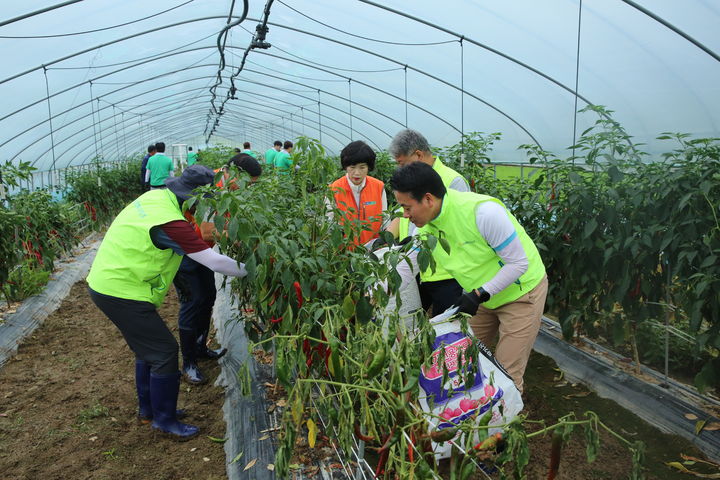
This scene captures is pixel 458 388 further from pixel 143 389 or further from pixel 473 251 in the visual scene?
pixel 143 389

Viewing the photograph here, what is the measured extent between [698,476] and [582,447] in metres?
0.50

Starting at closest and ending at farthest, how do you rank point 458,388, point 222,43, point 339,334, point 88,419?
point 339,334
point 458,388
point 88,419
point 222,43

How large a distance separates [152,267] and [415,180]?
4.60ft

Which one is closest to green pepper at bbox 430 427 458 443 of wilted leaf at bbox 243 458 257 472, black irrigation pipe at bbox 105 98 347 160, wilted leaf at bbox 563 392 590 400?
wilted leaf at bbox 243 458 257 472

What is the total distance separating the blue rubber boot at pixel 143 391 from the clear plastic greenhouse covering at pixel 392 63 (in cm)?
348

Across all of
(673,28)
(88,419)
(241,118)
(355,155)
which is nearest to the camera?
(88,419)

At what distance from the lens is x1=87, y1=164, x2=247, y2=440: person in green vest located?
102 inches

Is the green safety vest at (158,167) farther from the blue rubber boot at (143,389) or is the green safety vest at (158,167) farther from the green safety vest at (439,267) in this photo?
the green safety vest at (439,267)

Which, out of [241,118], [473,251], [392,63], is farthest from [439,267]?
[241,118]

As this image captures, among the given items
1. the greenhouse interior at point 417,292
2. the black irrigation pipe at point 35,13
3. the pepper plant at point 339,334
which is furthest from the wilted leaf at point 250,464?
the black irrigation pipe at point 35,13

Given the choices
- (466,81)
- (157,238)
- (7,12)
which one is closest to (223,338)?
(157,238)

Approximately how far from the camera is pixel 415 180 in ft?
7.24

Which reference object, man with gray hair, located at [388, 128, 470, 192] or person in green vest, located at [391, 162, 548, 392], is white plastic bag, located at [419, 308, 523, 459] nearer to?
person in green vest, located at [391, 162, 548, 392]

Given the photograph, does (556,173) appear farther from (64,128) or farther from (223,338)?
(64,128)
